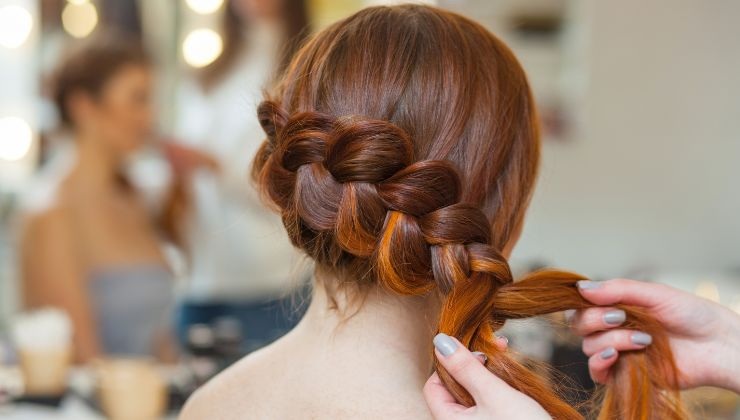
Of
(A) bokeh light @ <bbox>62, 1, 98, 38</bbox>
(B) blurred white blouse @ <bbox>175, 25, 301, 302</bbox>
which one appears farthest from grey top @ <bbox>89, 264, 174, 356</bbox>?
(A) bokeh light @ <bbox>62, 1, 98, 38</bbox>

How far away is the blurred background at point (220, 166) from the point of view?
2.21 meters

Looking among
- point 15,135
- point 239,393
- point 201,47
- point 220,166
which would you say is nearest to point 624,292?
point 239,393

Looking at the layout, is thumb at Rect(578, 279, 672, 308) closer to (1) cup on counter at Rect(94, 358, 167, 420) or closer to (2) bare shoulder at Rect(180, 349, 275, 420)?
(2) bare shoulder at Rect(180, 349, 275, 420)

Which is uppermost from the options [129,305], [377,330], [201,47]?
[377,330]

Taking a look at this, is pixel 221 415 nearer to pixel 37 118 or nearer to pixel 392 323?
pixel 392 323

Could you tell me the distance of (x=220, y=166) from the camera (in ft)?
7.61

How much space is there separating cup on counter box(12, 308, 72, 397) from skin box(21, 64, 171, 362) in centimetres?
40

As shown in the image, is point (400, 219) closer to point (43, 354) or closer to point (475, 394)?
point (475, 394)

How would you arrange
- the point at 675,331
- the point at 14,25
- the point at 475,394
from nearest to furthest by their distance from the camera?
the point at 475,394 < the point at 675,331 < the point at 14,25

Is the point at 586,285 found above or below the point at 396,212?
below

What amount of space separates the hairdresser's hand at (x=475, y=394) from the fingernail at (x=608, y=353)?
227 millimetres

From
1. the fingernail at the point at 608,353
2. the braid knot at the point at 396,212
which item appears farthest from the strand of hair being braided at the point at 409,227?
the fingernail at the point at 608,353

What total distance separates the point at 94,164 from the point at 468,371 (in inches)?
72.8

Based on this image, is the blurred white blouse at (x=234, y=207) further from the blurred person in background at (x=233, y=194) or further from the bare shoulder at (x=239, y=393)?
the bare shoulder at (x=239, y=393)
